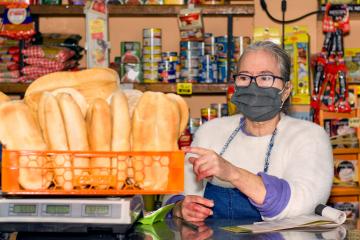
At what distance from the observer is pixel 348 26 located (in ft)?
13.5

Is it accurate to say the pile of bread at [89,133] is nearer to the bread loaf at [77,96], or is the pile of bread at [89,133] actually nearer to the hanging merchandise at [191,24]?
the bread loaf at [77,96]

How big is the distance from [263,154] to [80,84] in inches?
35.5

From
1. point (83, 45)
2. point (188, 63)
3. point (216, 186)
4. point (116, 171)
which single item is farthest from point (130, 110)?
point (83, 45)

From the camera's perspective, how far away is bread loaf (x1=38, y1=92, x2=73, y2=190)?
1580mm

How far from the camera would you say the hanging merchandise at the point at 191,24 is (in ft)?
13.5

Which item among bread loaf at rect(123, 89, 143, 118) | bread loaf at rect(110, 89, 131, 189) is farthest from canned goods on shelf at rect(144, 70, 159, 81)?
bread loaf at rect(110, 89, 131, 189)

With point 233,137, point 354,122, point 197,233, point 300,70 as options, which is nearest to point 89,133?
point 197,233

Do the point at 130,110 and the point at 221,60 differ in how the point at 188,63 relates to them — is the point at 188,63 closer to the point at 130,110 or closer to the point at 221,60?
the point at 221,60

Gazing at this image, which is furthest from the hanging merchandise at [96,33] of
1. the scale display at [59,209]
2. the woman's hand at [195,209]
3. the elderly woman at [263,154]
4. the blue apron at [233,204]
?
the scale display at [59,209]

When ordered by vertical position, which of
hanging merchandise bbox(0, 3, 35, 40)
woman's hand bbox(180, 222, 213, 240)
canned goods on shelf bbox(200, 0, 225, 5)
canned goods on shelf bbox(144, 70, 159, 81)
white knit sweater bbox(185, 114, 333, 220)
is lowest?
woman's hand bbox(180, 222, 213, 240)

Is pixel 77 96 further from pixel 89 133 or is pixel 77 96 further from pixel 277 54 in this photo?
pixel 277 54

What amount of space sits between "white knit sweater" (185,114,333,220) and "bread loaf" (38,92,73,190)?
2.36 ft

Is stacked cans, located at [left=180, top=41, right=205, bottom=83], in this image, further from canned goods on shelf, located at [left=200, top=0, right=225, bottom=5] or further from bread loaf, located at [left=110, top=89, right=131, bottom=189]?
bread loaf, located at [left=110, top=89, right=131, bottom=189]

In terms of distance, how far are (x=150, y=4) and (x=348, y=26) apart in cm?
111
